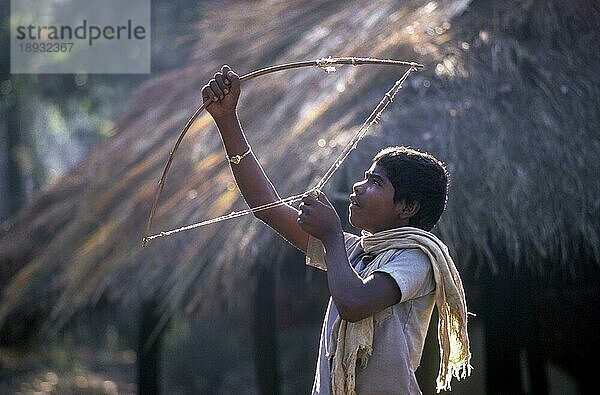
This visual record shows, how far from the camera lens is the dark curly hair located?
2418 mm

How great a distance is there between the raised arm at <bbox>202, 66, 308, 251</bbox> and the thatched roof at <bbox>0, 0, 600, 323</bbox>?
234 cm

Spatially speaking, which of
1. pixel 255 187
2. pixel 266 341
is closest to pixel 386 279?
pixel 255 187

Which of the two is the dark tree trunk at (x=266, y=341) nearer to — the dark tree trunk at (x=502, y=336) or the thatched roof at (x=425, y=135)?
the thatched roof at (x=425, y=135)

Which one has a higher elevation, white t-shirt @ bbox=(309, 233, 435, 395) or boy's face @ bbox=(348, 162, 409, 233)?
boy's face @ bbox=(348, 162, 409, 233)

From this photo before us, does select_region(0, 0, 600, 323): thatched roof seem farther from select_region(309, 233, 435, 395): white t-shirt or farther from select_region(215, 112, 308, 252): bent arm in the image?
select_region(309, 233, 435, 395): white t-shirt

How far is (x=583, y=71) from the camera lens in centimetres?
510

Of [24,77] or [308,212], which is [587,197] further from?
[24,77]

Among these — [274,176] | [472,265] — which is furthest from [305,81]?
[472,265]

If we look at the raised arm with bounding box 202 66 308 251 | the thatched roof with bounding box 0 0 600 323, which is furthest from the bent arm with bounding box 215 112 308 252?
the thatched roof with bounding box 0 0 600 323

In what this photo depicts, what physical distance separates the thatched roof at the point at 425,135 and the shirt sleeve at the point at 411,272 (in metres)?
2.55

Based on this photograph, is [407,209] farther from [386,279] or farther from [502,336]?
[502,336]

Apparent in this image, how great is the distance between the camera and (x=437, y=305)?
8.01ft

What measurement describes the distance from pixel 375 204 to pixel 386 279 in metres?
0.21

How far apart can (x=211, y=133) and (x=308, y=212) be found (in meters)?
3.77
